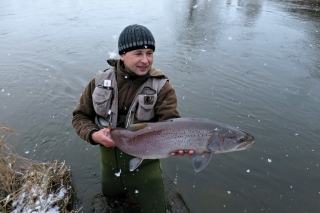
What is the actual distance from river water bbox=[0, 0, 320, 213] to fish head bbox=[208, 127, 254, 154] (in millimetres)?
1827

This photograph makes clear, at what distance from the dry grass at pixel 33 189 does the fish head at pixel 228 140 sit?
6.47ft

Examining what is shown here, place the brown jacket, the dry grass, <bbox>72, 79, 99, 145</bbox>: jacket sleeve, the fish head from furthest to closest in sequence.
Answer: the dry grass
<bbox>72, 79, 99, 145</bbox>: jacket sleeve
the brown jacket
the fish head

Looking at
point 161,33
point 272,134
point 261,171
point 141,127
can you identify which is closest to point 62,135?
point 141,127

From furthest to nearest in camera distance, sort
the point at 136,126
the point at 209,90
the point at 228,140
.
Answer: the point at 209,90 → the point at 136,126 → the point at 228,140

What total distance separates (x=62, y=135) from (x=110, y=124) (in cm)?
306

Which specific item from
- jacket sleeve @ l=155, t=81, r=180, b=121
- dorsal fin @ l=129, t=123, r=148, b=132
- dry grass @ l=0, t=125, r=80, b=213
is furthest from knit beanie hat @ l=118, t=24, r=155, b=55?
dry grass @ l=0, t=125, r=80, b=213

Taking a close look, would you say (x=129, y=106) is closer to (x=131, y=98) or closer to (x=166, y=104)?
(x=131, y=98)

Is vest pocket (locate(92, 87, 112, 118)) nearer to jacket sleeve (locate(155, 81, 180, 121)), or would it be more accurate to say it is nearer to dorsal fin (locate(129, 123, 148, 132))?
dorsal fin (locate(129, 123, 148, 132))

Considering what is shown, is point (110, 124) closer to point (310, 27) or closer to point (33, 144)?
point (33, 144)

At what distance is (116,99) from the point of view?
289cm

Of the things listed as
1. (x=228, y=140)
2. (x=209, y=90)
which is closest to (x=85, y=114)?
(x=228, y=140)

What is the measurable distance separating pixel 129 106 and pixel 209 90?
4.76 m

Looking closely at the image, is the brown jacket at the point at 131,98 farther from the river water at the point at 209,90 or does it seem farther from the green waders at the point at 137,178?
the river water at the point at 209,90

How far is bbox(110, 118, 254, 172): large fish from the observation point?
2.64 metres
